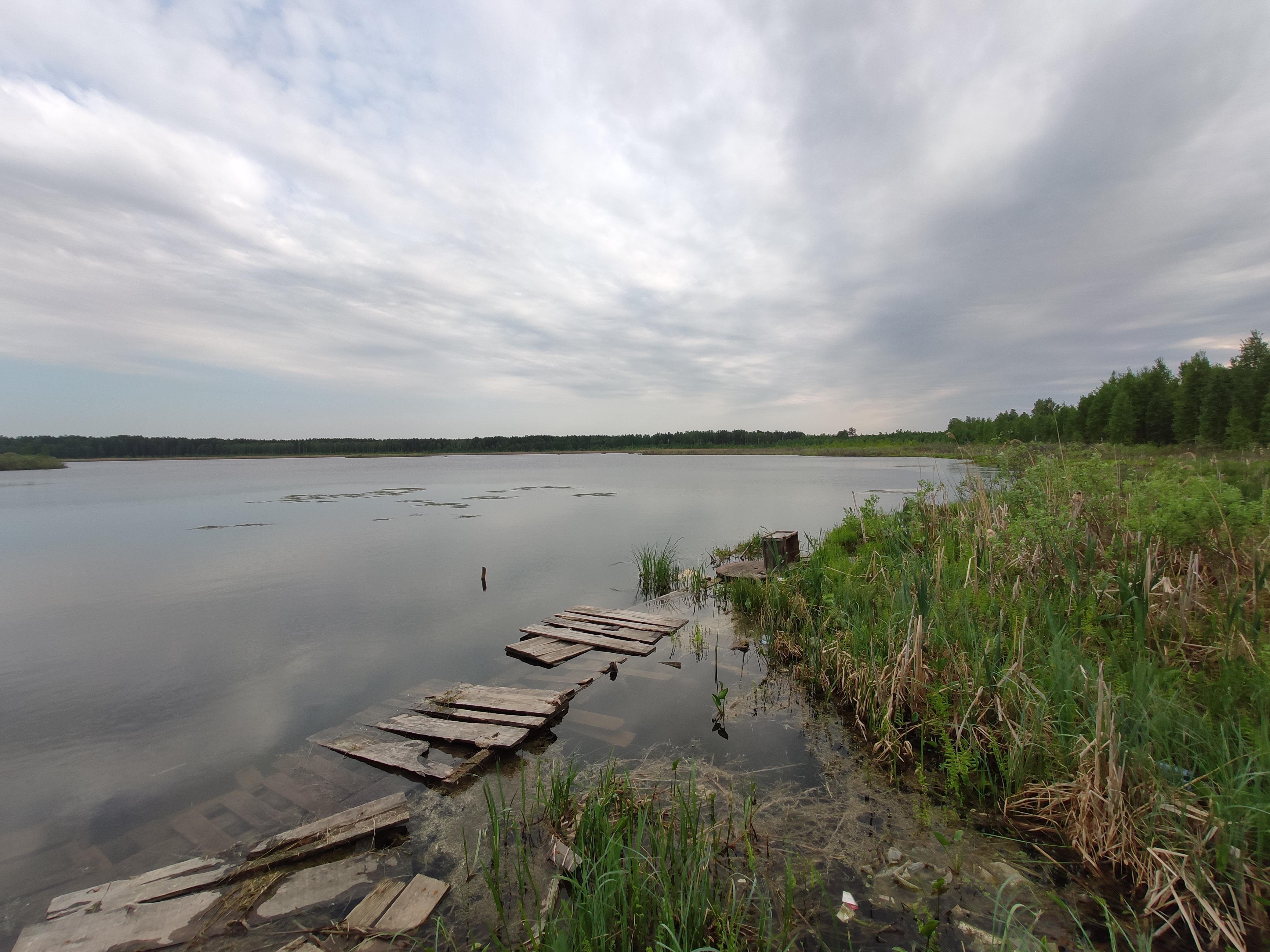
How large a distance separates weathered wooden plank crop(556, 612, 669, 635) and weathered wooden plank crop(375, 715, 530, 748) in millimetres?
3708

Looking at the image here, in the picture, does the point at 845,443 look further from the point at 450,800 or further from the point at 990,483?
the point at 450,800

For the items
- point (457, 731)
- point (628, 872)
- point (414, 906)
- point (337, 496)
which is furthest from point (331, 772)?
point (337, 496)

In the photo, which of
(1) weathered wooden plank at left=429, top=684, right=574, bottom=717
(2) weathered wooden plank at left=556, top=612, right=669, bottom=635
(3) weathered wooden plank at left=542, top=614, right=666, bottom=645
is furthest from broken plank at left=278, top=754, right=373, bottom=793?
(2) weathered wooden plank at left=556, top=612, right=669, bottom=635

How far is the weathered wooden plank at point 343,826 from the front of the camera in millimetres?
3871

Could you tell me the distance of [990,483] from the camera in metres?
10.5

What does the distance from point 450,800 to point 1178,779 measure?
486 centimetres

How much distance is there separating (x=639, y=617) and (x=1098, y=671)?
6925 mm

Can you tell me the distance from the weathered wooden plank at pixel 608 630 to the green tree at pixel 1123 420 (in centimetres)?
6324

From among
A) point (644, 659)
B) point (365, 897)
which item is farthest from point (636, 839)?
point (644, 659)

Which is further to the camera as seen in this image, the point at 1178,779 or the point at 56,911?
the point at 56,911

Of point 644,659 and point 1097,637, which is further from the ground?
point 1097,637

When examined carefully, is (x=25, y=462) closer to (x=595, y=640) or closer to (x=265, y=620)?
(x=265, y=620)

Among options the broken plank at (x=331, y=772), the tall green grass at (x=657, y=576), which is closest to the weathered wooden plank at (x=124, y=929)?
the broken plank at (x=331, y=772)

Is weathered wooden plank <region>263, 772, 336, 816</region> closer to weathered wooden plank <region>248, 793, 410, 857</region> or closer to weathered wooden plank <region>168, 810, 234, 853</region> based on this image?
weathered wooden plank <region>248, 793, 410, 857</region>
